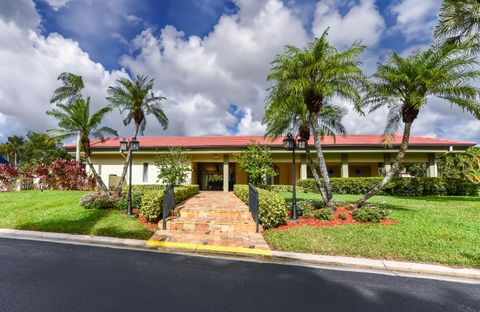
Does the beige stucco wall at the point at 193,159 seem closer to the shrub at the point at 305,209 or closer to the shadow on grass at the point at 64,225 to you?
the shrub at the point at 305,209

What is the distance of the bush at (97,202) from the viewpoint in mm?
10355

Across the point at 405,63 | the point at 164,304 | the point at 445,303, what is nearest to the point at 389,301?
the point at 445,303

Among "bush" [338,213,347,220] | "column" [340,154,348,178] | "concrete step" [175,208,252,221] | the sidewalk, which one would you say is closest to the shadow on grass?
the sidewalk

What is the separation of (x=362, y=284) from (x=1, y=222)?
39.9 feet

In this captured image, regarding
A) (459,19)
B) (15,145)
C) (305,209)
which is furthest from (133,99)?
(15,145)

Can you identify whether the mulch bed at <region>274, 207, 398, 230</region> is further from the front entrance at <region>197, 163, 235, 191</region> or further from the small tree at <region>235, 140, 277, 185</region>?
the front entrance at <region>197, 163, 235, 191</region>

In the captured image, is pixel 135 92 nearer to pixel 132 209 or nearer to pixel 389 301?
pixel 132 209

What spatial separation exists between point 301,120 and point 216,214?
5718mm

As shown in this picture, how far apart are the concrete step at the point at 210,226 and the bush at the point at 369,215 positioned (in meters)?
3.73

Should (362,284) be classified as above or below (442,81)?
below

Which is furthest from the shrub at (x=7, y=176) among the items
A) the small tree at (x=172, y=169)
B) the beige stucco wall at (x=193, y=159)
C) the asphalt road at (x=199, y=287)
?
the asphalt road at (x=199, y=287)

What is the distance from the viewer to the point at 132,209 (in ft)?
34.0

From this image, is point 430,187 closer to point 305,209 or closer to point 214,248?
point 305,209

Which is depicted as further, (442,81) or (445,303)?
(442,81)
